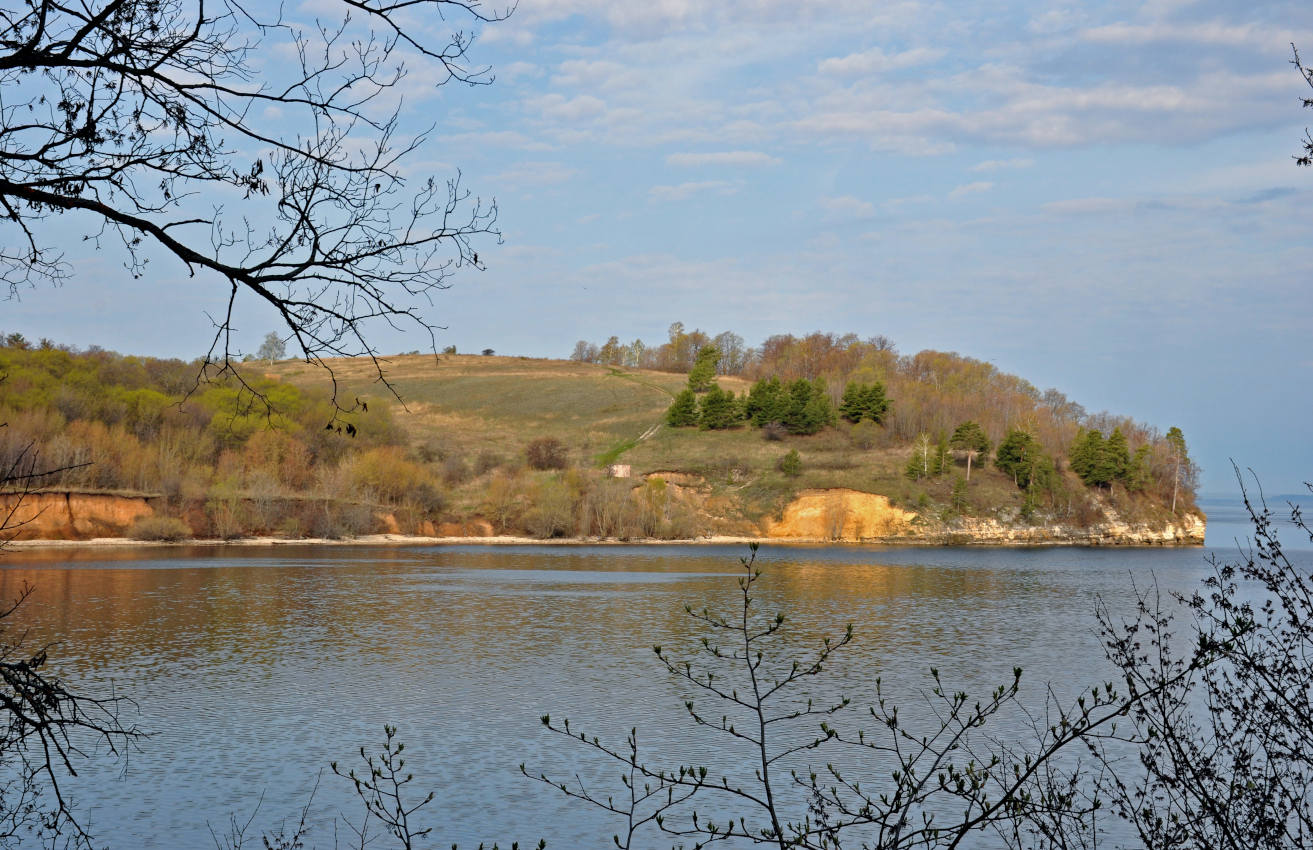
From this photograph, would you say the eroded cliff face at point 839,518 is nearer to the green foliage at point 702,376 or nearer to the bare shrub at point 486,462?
the bare shrub at point 486,462

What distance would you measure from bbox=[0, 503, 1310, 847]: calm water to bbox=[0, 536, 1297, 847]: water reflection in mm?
78

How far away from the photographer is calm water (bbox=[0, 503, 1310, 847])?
14.3 m

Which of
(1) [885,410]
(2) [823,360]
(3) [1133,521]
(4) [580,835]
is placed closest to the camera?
(4) [580,835]

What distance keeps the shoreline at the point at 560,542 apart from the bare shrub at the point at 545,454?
49.2 ft

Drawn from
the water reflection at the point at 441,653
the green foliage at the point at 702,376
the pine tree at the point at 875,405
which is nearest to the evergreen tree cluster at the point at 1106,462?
the pine tree at the point at 875,405

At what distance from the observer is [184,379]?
289 feet

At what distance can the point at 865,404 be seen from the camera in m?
107

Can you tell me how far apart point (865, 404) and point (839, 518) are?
66.0 feet

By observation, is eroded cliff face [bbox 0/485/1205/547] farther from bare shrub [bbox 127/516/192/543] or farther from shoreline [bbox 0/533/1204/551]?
bare shrub [bbox 127/516/192/543]

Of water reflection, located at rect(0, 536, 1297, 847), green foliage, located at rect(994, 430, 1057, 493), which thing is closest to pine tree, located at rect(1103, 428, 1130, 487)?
green foliage, located at rect(994, 430, 1057, 493)

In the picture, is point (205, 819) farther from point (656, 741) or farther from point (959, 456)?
point (959, 456)

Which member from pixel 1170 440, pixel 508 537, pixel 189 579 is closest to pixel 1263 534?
pixel 189 579

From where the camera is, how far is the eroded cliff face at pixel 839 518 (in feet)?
294

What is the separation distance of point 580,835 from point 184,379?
84933 mm
